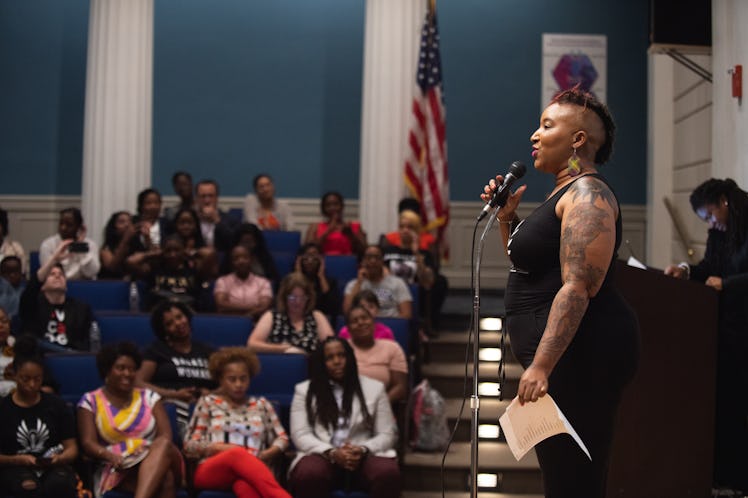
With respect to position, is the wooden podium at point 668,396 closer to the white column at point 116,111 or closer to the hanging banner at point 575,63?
the white column at point 116,111

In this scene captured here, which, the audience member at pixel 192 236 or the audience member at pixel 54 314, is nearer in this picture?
the audience member at pixel 54 314

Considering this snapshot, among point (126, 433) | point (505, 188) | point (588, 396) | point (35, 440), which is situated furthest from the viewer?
point (126, 433)

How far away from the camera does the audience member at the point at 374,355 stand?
6.24 meters

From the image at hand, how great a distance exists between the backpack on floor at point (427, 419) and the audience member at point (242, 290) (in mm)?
1421

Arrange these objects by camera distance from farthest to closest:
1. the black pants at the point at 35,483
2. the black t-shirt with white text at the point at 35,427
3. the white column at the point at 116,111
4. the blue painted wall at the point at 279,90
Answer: the blue painted wall at the point at 279,90
the white column at the point at 116,111
the black t-shirt with white text at the point at 35,427
the black pants at the point at 35,483

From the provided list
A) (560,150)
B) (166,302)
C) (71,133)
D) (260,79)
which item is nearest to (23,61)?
(71,133)

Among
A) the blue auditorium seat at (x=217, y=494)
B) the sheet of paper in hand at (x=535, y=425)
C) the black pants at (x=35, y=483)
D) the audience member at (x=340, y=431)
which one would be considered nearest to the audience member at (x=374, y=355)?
the audience member at (x=340, y=431)

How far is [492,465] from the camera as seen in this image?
20.4 ft

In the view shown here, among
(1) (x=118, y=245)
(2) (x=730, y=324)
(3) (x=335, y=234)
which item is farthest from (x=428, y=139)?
(2) (x=730, y=324)

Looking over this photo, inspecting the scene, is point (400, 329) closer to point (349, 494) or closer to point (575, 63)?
point (349, 494)

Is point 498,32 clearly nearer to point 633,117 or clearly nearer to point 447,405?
point 633,117

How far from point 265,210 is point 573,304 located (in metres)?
6.67

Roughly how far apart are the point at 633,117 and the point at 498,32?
160 cm

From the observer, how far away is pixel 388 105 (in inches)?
344
